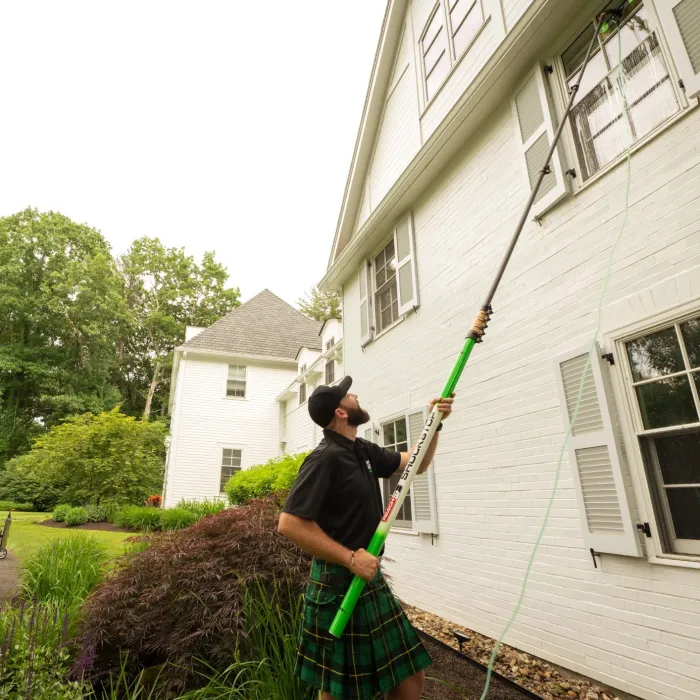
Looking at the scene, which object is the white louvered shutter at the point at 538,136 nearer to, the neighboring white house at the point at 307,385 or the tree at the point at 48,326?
the neighboring white house at the point at 307,385

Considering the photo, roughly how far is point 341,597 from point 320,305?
28.2 m

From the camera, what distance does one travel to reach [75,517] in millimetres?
12938

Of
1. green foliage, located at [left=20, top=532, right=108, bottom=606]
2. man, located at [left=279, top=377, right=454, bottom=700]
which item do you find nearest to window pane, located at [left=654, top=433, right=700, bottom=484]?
man, located at [left=279, top=377, right=454, bottom=700]

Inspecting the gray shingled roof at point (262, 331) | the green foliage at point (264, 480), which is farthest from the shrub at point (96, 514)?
the gray shingled roof at point (262, 331)

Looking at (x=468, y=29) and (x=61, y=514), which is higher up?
(x=468, y=29)

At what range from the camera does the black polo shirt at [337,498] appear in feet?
5.90

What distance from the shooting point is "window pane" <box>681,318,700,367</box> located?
9.12 ft

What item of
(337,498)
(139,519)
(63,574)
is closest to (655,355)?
(337,498)

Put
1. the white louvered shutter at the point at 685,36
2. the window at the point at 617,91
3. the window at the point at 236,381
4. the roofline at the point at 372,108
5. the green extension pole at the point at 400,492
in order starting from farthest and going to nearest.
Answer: the window at the point at 236,381, the roofline at the point at 372,108, the window at the point at 617,91, the white louvered shutter at the point at 685,36, the green extension pole at the point at 400,492

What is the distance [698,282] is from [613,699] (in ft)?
9.22

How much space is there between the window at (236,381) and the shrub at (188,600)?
45.7 ft

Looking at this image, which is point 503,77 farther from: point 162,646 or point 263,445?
point 263,445

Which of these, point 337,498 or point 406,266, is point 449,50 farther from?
point 337,498

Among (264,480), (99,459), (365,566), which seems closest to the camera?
(365,566)
